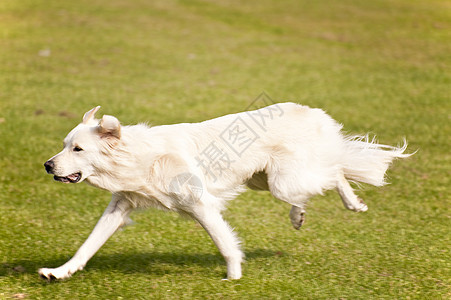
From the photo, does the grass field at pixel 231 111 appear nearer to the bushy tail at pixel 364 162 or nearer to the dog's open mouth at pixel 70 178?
the bushy tail at pixel 364 162

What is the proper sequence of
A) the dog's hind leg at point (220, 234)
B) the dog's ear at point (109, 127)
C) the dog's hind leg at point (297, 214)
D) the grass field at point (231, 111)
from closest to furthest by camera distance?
the dog's ear at point (109, 127) → the dog's hind leg at point (220, 234) → the grass field at point (231, 111) → the dog's hind leg at point (297, 214)

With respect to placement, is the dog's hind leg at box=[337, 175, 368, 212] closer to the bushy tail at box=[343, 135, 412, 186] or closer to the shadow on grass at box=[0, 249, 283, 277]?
the bushy tail at box=[343, 135, 412, 186]

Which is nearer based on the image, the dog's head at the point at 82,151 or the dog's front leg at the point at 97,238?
the dog's head at the point at 82,151

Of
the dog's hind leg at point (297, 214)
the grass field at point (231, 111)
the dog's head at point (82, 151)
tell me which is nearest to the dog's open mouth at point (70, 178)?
the dog's head at point (82, 151)

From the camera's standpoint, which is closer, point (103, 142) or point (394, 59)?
point (103, 142)

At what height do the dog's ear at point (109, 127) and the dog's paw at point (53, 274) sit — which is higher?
the dog's ear at point (109, 127)

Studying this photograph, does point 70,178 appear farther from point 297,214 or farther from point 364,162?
point 364,162

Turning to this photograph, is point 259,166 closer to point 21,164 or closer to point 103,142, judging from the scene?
point 103,142

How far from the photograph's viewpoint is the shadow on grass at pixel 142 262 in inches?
200

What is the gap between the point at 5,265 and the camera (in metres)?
5.13

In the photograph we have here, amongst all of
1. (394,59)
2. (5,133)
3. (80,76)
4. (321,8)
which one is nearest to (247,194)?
(5,133)

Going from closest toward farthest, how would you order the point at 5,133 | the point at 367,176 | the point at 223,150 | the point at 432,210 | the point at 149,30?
the point at 223,150
the point at 367,176
the point at 432,210
the point at 5,133
the point at 149,30

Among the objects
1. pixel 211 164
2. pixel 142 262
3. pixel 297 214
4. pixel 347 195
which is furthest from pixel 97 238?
pixel 347 195

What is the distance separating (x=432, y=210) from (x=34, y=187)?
4783 mm
